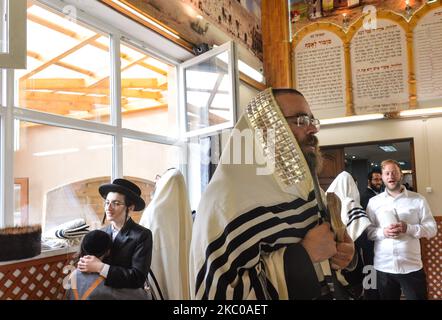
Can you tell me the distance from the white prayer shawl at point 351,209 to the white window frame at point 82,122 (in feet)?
5.45

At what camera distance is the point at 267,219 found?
3.99 feet

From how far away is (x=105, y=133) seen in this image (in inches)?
118

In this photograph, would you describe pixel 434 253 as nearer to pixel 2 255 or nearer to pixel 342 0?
pixel 342 0

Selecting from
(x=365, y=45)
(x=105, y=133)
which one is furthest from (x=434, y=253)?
(x=105, y=133)

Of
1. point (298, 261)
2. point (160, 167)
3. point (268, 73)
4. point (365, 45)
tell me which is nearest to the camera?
point (298, 261)

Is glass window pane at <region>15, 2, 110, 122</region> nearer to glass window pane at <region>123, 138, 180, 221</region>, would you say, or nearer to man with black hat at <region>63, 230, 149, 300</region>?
glass window pane at <region>123, 138, 180, 221</region>

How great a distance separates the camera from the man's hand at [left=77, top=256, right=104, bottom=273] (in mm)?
1761

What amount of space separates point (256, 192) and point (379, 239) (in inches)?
96.4

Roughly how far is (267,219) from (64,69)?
6.99 feet

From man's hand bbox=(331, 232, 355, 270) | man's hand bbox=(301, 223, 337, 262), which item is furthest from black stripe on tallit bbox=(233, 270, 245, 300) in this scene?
man's hand bbox=(331, 232, 355, 270)

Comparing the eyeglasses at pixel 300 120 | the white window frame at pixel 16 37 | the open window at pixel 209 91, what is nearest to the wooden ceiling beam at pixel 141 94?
the open window at pixel 209 91

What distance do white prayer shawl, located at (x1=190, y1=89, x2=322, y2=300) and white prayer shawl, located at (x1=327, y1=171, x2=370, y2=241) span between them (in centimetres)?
200

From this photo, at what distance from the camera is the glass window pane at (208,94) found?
12.1 feet

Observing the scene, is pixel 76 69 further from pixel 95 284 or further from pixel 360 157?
pixel 360 157
